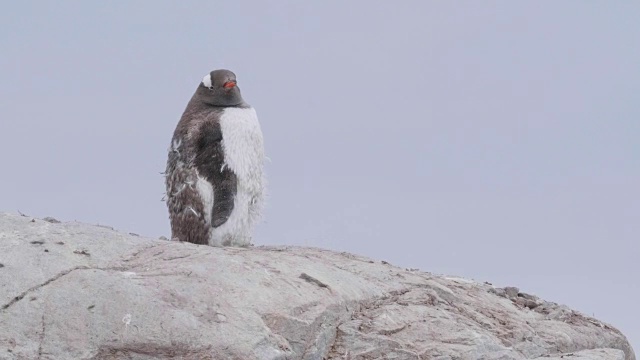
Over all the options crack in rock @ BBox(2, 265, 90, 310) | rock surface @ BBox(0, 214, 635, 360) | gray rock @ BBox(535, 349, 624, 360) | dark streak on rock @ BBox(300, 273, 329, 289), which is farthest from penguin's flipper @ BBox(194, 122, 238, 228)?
gray rock @ BBox(535, 349, 624, 360)

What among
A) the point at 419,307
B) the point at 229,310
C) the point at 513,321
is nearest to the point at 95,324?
the point at 229,310

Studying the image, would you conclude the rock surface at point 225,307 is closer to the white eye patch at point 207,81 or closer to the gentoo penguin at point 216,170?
the gentoo penguin at point 216,170

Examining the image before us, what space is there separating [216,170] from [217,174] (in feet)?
0.14

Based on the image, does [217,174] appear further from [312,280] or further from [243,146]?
[312,280]

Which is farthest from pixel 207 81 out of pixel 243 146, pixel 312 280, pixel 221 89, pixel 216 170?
pixel 312 280

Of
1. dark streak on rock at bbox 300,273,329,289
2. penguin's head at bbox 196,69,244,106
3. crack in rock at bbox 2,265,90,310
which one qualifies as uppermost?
penguin's head at bbox 196,69,244,106

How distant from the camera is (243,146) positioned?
37.2 ft

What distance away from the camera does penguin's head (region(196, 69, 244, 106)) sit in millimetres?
11570

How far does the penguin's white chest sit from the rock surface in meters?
0.79

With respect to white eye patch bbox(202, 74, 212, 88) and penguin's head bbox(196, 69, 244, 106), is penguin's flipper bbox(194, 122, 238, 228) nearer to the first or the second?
penguin's head bbox(196, 69, 244, 106)

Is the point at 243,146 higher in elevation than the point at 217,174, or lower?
higher

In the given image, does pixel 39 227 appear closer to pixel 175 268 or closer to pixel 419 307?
pixel 175 268

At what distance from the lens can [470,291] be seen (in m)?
11.5

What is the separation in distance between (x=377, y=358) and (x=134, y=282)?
7.22 ft
